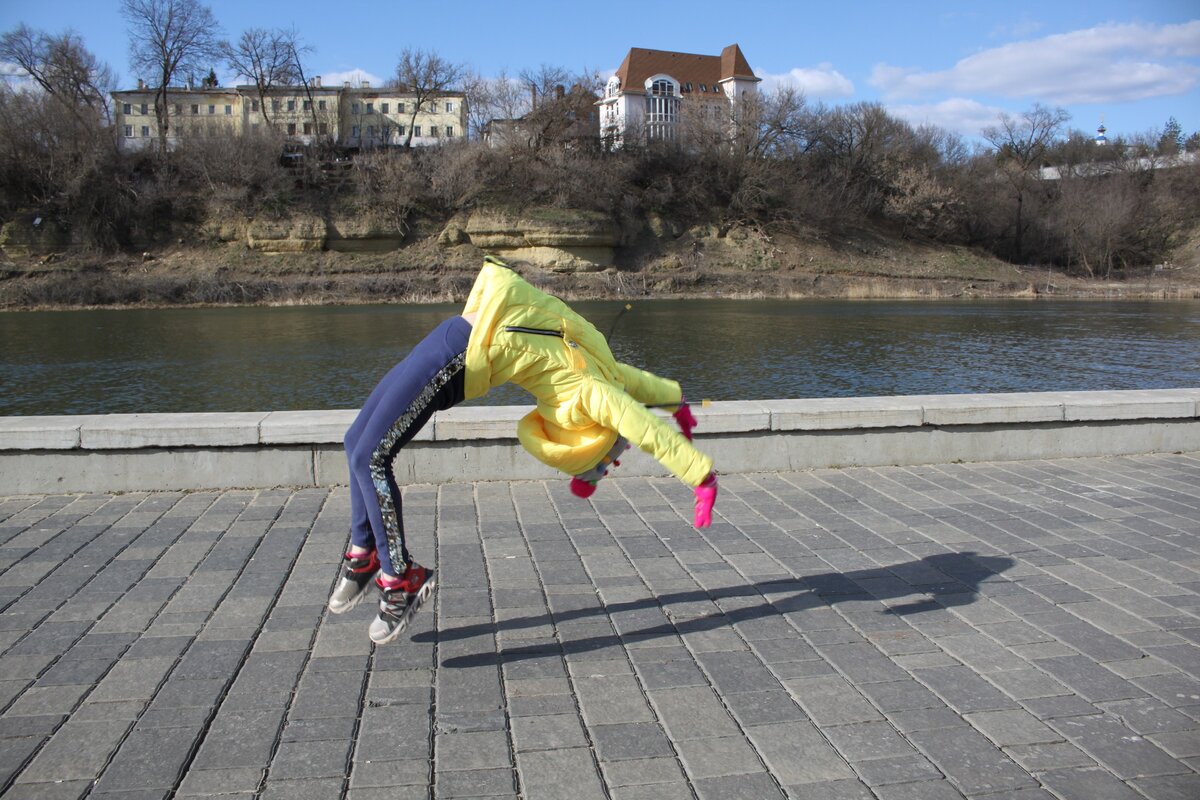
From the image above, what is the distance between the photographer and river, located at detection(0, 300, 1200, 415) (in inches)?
645

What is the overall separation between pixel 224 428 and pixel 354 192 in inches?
1954

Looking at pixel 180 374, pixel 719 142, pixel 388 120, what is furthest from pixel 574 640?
pixel 388 120

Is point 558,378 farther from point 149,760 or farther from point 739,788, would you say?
point 149,760

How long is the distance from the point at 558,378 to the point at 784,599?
72.0 inches

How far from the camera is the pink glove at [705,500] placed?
3.89 meters

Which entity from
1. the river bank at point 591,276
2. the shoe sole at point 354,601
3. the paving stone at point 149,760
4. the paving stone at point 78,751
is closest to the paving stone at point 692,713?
the shoe sole at point 354,601

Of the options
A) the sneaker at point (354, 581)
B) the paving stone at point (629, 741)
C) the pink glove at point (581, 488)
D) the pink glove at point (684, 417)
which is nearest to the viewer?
the paving stone at point (629, 741)

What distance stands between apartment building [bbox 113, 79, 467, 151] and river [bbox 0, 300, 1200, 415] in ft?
106

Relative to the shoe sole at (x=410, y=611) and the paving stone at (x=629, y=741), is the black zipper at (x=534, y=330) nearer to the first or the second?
the shoe sole at (x=410, y=611)

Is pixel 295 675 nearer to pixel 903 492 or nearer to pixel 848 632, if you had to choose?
pixel 848 632

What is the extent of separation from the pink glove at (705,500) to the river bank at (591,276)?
41922 mm

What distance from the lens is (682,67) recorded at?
101 meters

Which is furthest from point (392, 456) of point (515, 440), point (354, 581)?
point (515, 440)

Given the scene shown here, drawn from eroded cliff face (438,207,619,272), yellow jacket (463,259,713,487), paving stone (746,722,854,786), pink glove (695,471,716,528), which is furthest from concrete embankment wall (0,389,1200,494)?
eroded cliff face (438,207,619,272)
